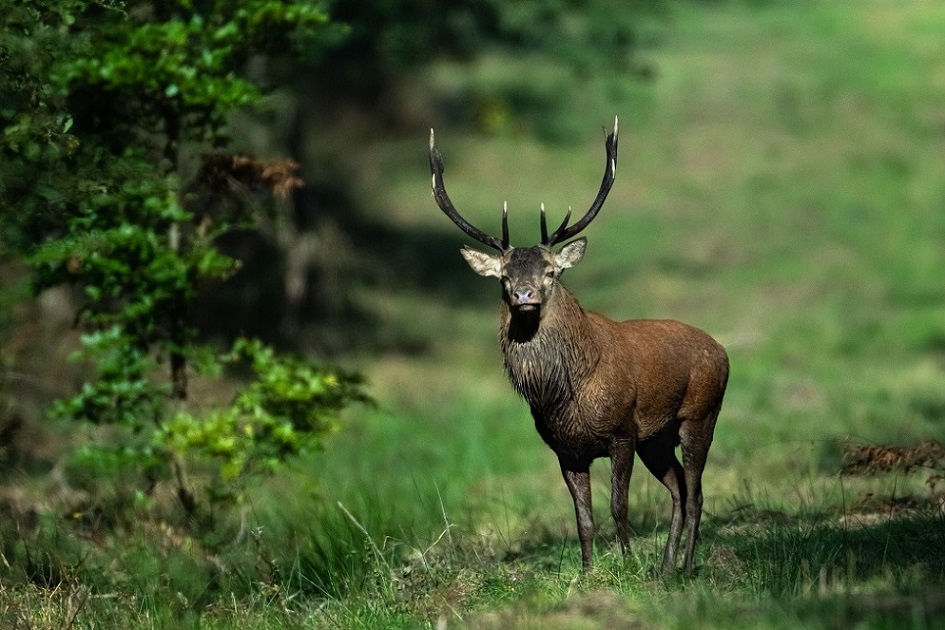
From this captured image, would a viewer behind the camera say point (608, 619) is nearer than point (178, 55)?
Yes

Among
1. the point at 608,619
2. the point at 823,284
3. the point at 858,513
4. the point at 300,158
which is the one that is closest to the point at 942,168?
the point at 823,284

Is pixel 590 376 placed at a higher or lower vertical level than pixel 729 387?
higher

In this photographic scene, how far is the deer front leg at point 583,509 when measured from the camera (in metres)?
8.31

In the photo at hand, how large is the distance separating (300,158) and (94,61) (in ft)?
36.1

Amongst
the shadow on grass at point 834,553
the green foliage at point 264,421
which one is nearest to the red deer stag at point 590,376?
the shadow on grass at point 834,553

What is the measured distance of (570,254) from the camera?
8.66 m

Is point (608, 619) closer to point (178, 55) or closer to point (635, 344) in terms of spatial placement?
point (635, 344)

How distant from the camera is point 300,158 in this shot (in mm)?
21328

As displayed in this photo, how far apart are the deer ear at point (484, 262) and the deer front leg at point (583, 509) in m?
1.24

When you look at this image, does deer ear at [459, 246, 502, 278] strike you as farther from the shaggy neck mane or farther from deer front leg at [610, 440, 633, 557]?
deer front leg at [610, 440, 633, 557]

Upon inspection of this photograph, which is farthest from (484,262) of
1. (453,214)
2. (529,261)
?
(529,261)

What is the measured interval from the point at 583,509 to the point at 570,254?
4.92ft

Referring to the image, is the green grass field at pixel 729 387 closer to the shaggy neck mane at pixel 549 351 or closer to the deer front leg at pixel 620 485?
the deer front leg at pixel 620 485

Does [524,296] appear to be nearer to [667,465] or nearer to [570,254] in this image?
[570,254]
